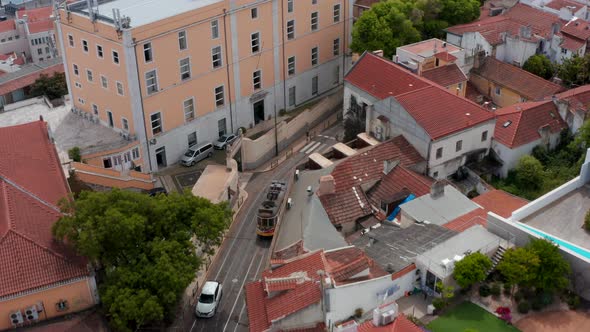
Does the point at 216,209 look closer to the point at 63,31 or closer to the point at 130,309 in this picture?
A: the point at 130,309

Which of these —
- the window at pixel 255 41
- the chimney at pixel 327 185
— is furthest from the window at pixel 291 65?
the chimney at pixel 327 185

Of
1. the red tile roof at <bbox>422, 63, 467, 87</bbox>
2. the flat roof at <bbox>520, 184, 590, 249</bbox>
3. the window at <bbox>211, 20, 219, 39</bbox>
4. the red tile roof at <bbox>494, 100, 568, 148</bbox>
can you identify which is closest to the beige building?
the window at <bbox>211, 20, 219, 39</bbox>

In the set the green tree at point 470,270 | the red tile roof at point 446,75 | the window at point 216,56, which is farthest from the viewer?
the red tile roof at point 446,75

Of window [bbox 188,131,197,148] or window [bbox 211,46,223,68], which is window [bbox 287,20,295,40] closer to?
window [bbox 211,46,223,68]

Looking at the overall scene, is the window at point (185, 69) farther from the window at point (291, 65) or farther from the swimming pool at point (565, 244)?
the swimming pool at point (565, 244)

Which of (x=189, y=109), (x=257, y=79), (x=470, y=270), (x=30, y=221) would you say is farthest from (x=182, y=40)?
(x=470, y=270)

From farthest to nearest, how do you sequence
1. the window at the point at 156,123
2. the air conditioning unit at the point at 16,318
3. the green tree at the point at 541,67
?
the green tree at the point at 541,67
the window at the point at 156,123
the air conditioning unit at the point at 16,318

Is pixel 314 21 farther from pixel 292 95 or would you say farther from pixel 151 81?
pixel 151 81

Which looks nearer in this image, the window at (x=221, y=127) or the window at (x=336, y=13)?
the window at (x=221, y=127)
